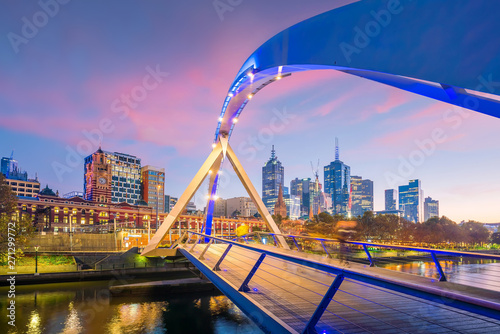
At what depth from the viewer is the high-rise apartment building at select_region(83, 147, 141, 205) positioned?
433ft

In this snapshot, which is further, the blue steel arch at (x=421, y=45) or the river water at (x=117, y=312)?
the river water at (x=117, y=312)

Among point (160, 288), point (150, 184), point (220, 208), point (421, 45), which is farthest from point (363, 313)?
point (220, 208)

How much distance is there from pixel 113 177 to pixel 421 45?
160m

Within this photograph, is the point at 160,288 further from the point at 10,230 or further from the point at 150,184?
the point at 150,184

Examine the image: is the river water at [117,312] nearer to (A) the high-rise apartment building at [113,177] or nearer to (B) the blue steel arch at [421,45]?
(B) the blue steel arch at [421,45]

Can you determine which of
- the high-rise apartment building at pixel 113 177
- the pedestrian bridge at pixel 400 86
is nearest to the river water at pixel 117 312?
the pedestrian bridge at pixel 400 86

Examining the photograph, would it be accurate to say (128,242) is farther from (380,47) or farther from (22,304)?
(380,47)

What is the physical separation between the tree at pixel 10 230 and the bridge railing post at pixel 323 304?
78.2 feet

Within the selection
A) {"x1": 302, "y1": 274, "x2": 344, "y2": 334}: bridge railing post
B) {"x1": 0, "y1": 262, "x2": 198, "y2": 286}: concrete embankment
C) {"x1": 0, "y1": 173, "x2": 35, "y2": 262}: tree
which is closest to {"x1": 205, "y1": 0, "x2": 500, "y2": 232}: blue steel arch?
{"x1": 302, "y1": 274, "x2": 344, "y2": 334}: bridge railing post

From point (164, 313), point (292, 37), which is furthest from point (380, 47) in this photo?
point (164, 313)

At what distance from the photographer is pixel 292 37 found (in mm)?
8844

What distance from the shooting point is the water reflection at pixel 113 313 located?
16.1 meters

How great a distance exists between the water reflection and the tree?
11.7ft

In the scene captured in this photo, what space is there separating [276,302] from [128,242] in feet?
114
